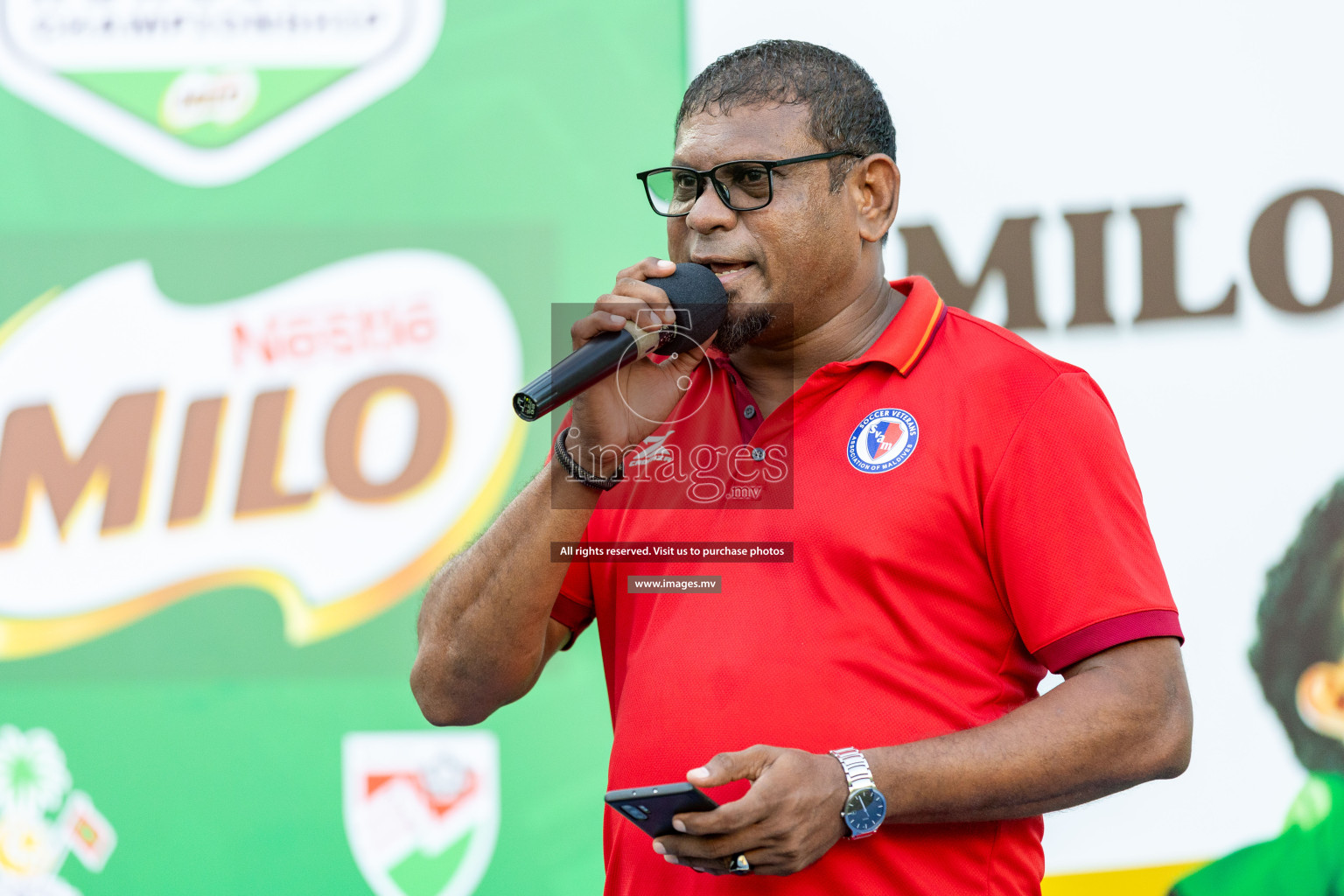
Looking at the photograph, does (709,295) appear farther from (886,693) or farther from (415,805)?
(415,805)

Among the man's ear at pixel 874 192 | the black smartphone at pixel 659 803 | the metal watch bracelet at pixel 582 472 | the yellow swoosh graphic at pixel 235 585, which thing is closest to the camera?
the black smartphone at pixel 659 803

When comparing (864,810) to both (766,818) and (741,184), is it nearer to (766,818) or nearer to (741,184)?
(766,818)

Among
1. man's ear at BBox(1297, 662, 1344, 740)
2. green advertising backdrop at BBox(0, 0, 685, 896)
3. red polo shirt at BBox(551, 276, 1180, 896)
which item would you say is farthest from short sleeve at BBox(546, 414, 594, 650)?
man's ear at BBox(1297, 662, 1344, 740)

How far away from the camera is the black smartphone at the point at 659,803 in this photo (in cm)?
119

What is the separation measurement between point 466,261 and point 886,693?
1805 millimetres

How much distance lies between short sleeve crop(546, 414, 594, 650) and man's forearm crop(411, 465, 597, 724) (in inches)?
2.8

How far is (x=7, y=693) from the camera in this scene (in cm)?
288

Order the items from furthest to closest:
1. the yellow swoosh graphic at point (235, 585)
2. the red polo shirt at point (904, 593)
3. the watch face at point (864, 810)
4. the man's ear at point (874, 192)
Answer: the yellow swoosh graphic at point (235, 585), the man's ear at point (874, 192), the red polo shirt at point (904, 593), the watch face at point (864, 810)

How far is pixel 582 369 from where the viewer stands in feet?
4.64

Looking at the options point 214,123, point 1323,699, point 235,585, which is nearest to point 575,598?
point 235,585

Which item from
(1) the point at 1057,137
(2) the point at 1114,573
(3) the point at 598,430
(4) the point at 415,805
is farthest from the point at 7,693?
(1) the point at 1057,137

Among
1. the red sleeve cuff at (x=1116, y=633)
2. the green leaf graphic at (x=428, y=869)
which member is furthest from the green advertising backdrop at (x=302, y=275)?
the red sleeve cuff at (x=1116, y=633)
